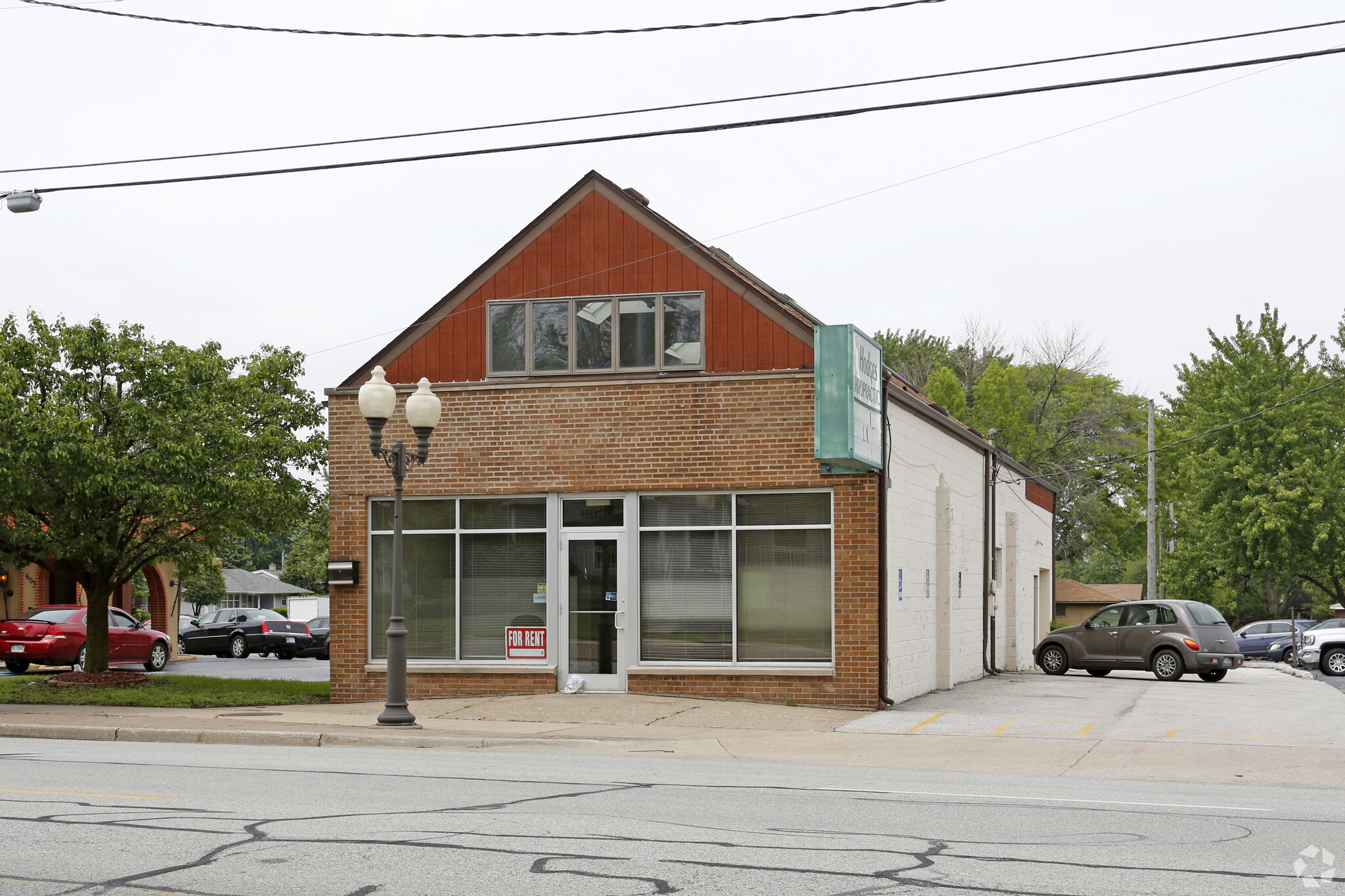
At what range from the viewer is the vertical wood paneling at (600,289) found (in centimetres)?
1797

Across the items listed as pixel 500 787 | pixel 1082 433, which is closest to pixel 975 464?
pixel 500 787

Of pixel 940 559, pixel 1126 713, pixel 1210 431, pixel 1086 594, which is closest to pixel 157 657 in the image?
pixel 940 559

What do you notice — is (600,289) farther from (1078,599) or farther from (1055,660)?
(1078,599)

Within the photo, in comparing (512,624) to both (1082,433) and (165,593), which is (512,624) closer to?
(165,593)

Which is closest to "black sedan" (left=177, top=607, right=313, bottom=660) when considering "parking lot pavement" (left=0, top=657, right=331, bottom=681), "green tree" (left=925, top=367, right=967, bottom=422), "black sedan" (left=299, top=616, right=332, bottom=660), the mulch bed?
"black sedan" (left=299, top=616, right=332, bottom=660)

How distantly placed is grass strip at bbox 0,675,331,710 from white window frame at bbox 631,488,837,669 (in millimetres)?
5203

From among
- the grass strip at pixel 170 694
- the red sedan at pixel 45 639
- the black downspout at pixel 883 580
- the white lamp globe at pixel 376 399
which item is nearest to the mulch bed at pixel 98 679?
the grass strip at pixel 170 694

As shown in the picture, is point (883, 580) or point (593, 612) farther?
point (593, 612)

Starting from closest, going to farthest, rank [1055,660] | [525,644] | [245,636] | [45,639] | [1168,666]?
[525,644]
[1168,666]
[1055,660]
[45,639]
[245,636]

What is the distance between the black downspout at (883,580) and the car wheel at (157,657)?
64.6 ft

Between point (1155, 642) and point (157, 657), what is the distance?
22.1 metres

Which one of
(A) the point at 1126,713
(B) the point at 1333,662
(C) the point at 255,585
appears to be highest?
(A) the point at 1126,713

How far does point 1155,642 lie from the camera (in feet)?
81.0

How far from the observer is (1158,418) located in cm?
5916
